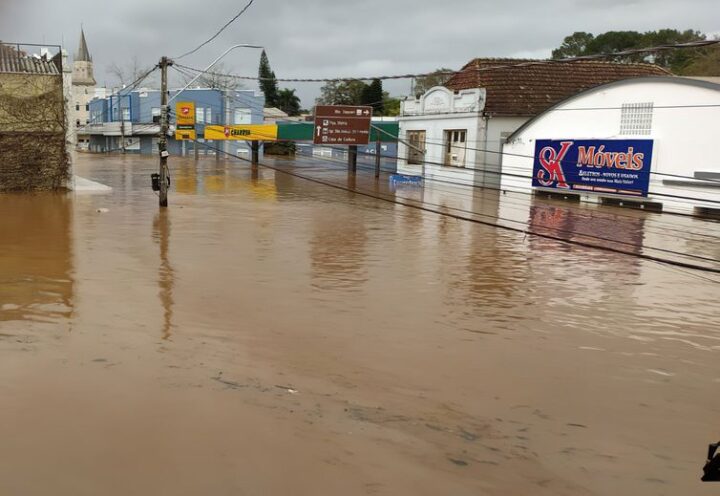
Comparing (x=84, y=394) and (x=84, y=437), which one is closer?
(x=84, y=437)

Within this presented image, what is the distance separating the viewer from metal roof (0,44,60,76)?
2714 centimetres

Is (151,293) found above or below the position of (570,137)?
below

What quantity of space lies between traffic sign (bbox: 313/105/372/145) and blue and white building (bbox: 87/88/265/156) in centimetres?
2894

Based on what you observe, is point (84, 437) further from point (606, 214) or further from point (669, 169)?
point (669, 169)

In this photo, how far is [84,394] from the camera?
6.43 meters

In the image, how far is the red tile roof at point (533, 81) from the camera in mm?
34500

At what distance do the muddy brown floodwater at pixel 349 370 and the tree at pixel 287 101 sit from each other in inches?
3250

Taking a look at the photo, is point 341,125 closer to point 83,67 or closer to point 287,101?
point 287,101

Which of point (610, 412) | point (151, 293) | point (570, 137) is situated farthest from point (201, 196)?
point (610, 412)

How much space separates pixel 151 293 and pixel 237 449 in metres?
5.83

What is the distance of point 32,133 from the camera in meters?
27.1

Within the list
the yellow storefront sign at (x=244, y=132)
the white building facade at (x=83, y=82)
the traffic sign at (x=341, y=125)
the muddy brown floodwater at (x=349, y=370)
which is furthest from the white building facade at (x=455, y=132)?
the white building facade at (x=83, y=82)

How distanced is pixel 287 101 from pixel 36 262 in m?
86.3

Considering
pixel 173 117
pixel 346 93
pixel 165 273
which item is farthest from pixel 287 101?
pixel 165 273
